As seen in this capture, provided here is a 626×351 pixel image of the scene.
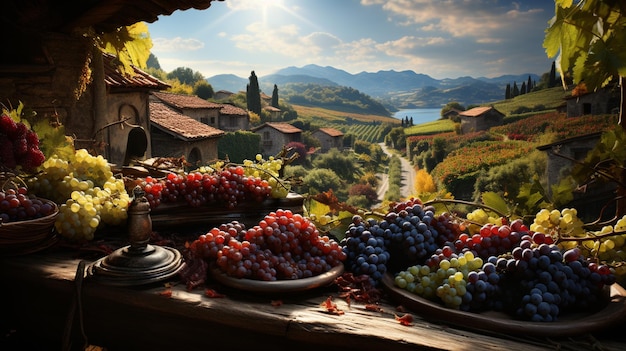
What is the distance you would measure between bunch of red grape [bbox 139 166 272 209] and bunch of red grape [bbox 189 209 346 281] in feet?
1.28

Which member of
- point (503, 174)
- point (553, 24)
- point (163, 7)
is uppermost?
point (163, 7)

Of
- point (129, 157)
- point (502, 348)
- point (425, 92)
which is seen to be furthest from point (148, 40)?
point (425, 92)

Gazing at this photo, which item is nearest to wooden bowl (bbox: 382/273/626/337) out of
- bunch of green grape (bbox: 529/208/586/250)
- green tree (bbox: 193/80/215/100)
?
bunch of green grape (bbox: 529/208/586/250)

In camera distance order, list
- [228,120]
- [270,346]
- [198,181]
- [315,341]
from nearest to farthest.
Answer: [315,341] < [270,346] < [198,181] < [228,120]

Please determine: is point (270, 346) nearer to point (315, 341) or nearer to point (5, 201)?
point (315, 341)

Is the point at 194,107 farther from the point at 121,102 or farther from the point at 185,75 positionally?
the point at 185,75

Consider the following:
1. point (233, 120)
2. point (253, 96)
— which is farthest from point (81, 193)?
point (253, 96)

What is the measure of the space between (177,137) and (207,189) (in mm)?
15047

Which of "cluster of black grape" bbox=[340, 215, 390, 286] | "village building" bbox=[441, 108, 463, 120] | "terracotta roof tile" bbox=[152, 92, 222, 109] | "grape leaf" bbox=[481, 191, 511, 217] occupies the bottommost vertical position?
"cluster of black grape" bbox=[340, 215, 390, 286]

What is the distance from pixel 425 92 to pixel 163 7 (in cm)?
10233

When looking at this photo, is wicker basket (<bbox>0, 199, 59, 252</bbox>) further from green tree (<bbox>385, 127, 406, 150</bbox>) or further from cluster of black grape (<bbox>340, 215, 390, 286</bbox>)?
green tree (<bbox>385, 127, 406, 150</bbox>)

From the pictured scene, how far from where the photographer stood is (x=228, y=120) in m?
32.9

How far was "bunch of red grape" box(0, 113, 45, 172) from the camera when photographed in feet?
5.08

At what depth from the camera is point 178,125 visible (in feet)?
55.7
